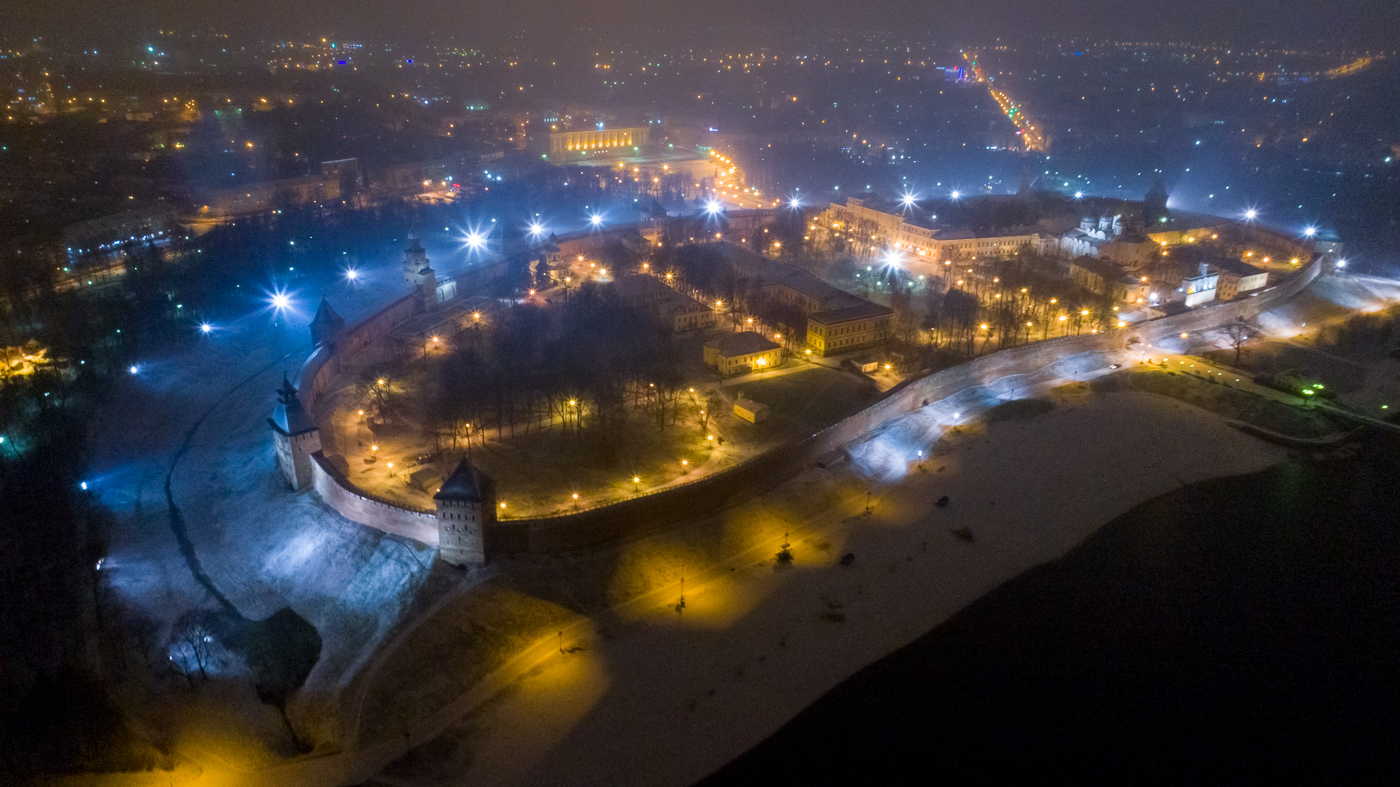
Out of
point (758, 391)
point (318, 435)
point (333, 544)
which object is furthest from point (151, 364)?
point (758, 391)

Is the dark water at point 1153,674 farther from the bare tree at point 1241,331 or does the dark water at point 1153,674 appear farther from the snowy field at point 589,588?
the bare tree at point 1241,331

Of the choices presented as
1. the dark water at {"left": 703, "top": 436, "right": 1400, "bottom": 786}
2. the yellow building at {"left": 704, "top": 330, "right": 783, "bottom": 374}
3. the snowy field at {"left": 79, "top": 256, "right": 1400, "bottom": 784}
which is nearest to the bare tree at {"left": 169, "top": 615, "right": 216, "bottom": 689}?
the snowy field at {"left": 79, "top": 256, "right": 1400, "bottom": 784}

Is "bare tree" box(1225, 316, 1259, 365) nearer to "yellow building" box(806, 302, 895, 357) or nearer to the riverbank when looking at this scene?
the riverbank

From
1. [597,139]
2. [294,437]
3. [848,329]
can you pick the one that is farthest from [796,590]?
[597,139]

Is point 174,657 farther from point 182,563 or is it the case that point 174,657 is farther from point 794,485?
point 794,485

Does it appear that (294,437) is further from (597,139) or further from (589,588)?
(597,139)

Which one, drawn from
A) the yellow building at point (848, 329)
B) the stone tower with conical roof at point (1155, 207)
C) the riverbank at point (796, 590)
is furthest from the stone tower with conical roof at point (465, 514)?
the stone tower with conical roof at point (1155, 207)
